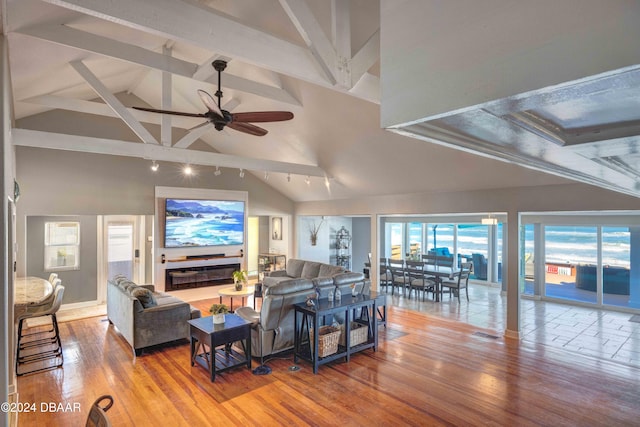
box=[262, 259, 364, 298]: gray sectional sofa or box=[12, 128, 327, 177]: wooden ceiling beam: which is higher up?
box=[12, 128, 327, 177]: wooden ceiling beam

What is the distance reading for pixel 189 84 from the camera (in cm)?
622

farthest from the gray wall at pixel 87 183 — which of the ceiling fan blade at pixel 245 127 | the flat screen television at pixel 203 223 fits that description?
the ceiling fan blade at pixel 245 127

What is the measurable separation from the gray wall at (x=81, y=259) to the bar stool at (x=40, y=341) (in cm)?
142

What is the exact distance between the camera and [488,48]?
0.49m

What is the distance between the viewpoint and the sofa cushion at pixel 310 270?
25.9ft

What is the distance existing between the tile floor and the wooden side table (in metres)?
4.11

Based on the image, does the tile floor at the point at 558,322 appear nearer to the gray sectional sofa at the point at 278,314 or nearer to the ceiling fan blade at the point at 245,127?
the gray sectional sofa at the point at 278,314

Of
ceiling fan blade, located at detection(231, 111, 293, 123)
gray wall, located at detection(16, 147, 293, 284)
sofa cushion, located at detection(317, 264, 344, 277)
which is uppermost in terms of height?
ceiling fan blade, located at detection(231, 111, 293, 123)

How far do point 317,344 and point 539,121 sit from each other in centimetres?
425

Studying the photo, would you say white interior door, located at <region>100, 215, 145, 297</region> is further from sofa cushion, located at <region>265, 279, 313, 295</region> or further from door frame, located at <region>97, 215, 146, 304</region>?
sofa cushion, located at <region>265, 279, 313, 295</region>

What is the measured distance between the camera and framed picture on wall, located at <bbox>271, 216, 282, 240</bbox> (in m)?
10.4

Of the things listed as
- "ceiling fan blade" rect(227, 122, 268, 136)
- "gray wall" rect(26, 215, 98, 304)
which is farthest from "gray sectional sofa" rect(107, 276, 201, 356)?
"ceiling fan blade" rect(227, 122, 268, 136)

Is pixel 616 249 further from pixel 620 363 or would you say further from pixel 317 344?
pixel 317 344

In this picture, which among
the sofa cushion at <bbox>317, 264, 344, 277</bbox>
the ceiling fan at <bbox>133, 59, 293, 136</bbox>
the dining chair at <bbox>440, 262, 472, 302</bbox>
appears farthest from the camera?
the dining chair at <bbox>440, 262, 472, 302</bbox>
